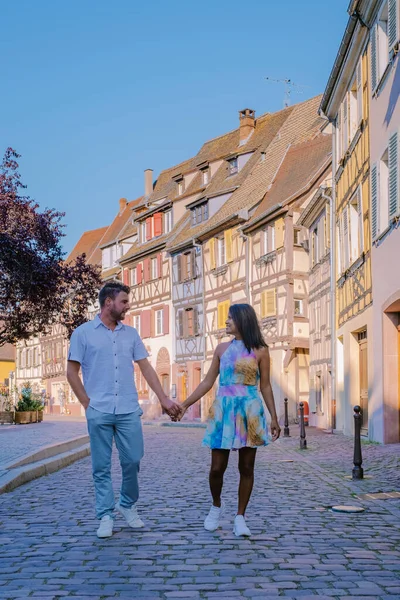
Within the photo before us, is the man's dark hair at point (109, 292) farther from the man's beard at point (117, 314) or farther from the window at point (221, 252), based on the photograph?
the window at point (221, 252)

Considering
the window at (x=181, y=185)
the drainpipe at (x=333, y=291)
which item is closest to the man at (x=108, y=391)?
the drainpipe at (x=333, y=291)

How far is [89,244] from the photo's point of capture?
6662cm

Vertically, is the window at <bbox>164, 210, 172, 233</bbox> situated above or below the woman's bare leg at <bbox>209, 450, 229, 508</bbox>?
above

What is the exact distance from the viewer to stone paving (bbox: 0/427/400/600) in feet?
15.8

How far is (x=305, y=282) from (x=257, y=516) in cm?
2454

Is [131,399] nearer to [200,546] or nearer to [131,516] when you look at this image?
[131,516]

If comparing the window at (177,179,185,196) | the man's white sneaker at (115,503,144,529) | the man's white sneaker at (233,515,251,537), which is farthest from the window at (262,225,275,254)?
the man's white sneaker at (233,515,251,537)

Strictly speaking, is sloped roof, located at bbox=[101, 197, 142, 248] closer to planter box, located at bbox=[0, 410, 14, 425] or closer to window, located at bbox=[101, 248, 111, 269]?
window, located at bbox=[101, 248, 111, 269]

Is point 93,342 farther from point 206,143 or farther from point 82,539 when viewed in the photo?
point 206,143

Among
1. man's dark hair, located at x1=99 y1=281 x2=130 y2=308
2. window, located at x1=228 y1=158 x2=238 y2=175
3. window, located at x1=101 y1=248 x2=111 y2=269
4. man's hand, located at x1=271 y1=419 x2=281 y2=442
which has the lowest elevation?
man's hand, located at x1=271 y1=419 x2=281 y2=442

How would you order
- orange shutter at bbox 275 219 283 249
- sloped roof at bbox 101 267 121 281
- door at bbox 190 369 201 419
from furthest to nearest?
sloped roof at bbox 101 267 121 281
door at bbox 190 369 201 419
orange shutter at bbox 275 219 283 249

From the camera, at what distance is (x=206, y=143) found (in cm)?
4919

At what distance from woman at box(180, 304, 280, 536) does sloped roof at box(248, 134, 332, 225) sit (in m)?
24.6

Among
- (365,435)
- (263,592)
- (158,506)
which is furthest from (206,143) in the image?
(263,592)
